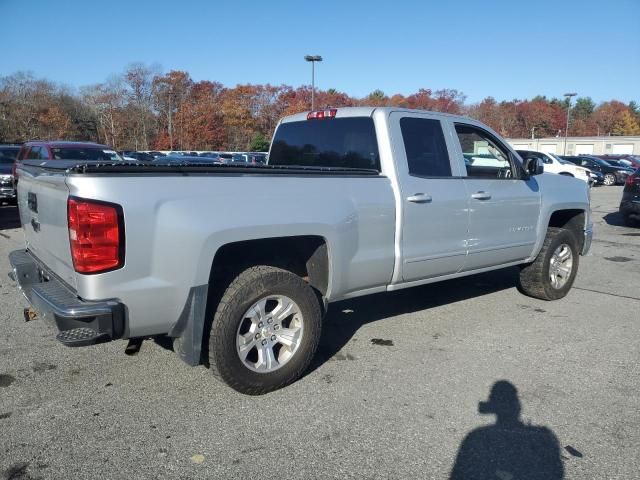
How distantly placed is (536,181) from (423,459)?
371cm

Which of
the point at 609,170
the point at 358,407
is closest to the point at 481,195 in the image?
the point at 358,407

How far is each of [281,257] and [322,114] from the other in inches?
64.9

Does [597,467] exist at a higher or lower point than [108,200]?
lower

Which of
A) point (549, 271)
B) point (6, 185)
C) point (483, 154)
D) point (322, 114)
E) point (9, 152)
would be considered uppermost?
point (322, 114)

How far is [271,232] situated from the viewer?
135 inches

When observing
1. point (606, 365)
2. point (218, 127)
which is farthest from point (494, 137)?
point (218, 127)

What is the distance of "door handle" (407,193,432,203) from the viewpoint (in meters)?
4.23

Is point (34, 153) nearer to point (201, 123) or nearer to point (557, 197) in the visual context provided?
point (557, 197)

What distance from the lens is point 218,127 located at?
7519 cm

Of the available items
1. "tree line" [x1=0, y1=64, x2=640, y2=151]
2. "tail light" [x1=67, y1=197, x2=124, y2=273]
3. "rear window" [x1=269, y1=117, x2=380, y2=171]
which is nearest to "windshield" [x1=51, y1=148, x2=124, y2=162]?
"rear window" [x1=269, y1=117, x2=380, y2=171]

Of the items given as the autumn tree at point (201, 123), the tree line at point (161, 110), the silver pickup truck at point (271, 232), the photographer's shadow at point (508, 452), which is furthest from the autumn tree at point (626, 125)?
the photographer's shadow at point (508, 452)

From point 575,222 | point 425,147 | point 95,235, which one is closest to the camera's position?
point 95,235

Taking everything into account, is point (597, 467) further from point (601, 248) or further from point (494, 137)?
point (601, 248)

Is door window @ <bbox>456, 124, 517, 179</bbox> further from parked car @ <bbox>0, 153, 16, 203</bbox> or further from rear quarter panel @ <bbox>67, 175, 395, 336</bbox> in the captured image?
parked car @ <bbox>0, 153, 16, 203</bbox>
